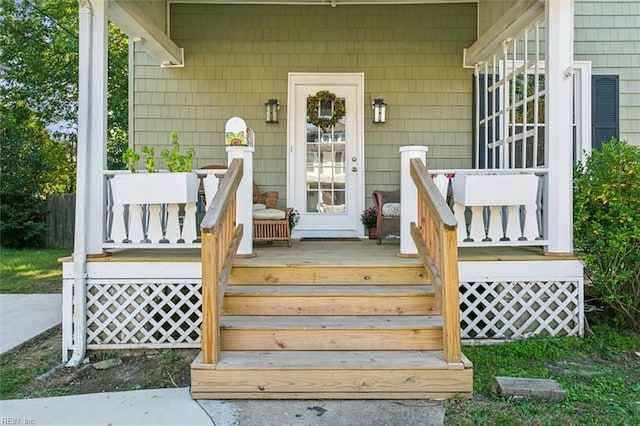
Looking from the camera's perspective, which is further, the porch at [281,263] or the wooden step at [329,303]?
the porch at [281,263]

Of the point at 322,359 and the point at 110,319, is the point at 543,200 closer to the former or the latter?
the point at 322,359

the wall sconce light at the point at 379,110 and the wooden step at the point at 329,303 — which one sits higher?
the wall sconce light at the point at 379,110

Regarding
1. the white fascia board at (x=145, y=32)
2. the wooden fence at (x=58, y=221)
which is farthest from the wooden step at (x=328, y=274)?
the wooden fence at (x=58, y=221)

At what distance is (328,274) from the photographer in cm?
341

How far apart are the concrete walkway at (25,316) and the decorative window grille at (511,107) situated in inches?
191

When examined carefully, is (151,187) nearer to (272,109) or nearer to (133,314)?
(133,314)

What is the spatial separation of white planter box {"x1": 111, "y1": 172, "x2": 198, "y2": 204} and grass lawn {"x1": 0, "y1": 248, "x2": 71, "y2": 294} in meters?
3.30

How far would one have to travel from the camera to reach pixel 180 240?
3951 millimetres

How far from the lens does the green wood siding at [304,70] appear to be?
5.62 meters

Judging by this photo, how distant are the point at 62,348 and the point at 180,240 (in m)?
1.20

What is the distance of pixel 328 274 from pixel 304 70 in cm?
318

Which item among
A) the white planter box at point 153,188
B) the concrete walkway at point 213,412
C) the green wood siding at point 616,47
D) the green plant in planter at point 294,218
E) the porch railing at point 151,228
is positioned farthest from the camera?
the green wood siding at point 616,47

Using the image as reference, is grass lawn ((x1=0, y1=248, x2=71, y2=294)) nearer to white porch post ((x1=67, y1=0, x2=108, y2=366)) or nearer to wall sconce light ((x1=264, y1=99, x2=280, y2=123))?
white porch post ((x1=67, y1=0, x2=108, y2=366))

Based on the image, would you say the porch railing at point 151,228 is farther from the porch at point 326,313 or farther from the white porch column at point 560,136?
the white porch column at point 560,136
